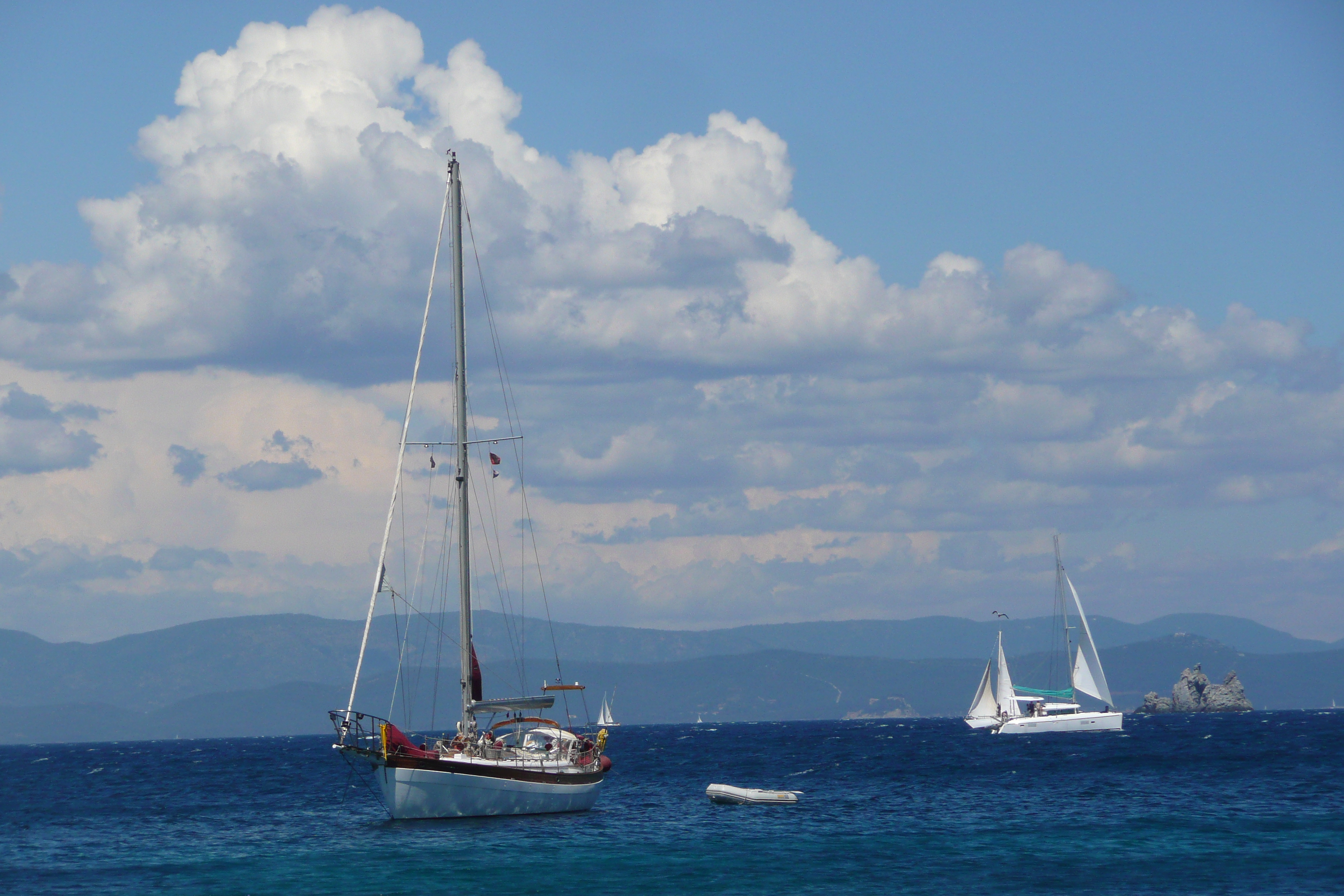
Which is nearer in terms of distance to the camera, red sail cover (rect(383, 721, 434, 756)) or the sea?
the sea

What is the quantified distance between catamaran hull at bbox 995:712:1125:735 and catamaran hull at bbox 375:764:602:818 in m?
133

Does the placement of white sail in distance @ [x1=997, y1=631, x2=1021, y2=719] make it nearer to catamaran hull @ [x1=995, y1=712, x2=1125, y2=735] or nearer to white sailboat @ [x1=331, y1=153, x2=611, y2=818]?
catamaran hull @ [x1=995, y1=712, x2=1125, y2=735]

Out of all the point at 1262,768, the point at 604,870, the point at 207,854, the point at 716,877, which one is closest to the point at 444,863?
the point at 604,870

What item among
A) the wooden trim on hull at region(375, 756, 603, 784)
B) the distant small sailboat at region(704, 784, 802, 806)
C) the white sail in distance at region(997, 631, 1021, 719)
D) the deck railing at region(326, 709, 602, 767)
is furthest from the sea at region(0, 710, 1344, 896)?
the white sail in distance at region(997, 631, 1021, 719)

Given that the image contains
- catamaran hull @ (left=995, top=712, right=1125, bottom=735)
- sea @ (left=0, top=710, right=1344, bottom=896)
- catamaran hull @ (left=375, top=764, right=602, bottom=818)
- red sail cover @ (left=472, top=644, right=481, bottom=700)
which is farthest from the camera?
catamaran hull @ (left=995, top=712, right=1125, bottom=735)

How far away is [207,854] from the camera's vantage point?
209ft

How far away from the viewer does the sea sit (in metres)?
52.9

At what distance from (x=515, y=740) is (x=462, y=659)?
5.22m

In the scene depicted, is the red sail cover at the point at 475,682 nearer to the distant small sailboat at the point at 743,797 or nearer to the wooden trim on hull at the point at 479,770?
the wooden trim on hull at the point at 479,770

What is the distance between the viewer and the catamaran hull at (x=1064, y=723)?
187 m

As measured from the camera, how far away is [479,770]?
6362 centimetres

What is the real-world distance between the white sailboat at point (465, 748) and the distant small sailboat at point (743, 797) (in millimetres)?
14003

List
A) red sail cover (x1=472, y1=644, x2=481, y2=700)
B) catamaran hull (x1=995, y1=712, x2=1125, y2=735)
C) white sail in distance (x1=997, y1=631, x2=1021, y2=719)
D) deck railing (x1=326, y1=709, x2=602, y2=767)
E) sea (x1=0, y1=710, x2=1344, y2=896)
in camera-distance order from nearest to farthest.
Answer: sea (x1=0, y1=710, x2=1344, y2=896) < deck railing (x1=326, y1=709, x2=602, y2=767) < red sail cover (x1=472, y1=644, x2=481, y2=700) < catamaran hull (x1=995, y1=712, x2=1125, y2=735) < white sail in distance (x1=997, y1=631, x2=1021, y2=719)

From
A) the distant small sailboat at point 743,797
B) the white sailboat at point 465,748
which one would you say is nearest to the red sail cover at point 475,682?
the white sailboat at point 465,748
